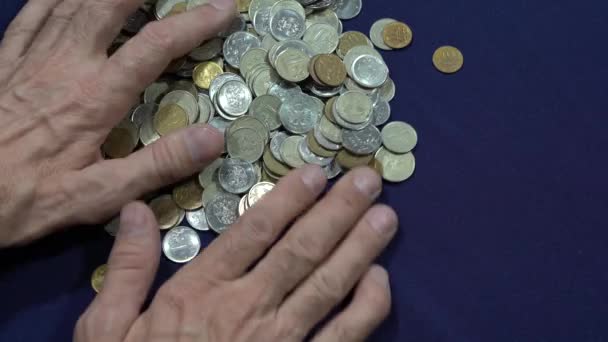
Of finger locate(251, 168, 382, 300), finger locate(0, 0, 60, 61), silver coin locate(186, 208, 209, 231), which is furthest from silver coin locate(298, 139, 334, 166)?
finger locate(0, 0, 60, 61)

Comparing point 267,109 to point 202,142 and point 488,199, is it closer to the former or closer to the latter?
point 202,142

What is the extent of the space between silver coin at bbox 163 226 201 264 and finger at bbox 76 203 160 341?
0.11m

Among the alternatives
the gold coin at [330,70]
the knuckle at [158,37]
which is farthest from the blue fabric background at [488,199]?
the knuckle at [158,37]

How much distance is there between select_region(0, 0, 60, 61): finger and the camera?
3.47ft

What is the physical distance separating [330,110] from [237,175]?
0.21 metres

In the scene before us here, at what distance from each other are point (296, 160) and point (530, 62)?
1.67ft

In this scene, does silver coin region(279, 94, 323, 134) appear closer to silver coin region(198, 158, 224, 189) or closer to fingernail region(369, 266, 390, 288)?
silver coin region(198, 158, 224, 189)

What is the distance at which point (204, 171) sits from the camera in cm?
101

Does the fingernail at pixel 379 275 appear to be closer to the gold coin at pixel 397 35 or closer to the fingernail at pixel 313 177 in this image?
the fingernail at pixel 313 177

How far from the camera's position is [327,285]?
0.88 metres

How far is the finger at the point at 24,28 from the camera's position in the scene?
3.47 ft

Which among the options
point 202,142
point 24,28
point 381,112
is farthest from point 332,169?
point 24,28

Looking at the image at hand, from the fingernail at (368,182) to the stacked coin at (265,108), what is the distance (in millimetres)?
81

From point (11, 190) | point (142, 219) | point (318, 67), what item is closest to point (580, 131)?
Result: point (318, 67)
